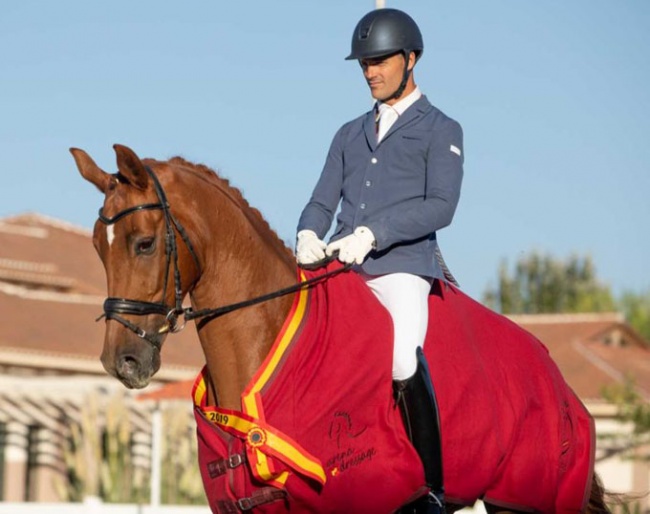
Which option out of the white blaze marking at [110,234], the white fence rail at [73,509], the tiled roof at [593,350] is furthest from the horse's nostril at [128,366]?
the tiled roof at [593,350]

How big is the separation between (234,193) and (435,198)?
2.98 feet

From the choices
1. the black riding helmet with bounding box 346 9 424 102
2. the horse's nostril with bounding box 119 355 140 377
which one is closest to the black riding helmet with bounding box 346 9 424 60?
the black riding helmet with bounding box 346 9 424 102

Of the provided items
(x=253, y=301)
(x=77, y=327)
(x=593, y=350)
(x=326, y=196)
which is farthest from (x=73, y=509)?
(x=593, y=350)

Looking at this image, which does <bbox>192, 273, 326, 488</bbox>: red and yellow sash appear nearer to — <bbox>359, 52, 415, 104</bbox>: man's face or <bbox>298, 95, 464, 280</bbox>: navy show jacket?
<bbox>298, 95, 464, 280</bbox>: navy show jacket

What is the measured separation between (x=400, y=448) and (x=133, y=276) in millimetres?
1410

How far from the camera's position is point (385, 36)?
6242mm

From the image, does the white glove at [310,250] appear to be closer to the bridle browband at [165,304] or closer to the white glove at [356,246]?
the white glove at [356,246]

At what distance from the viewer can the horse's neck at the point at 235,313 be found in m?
5.89

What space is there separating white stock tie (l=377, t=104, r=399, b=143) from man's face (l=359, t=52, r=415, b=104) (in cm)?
11

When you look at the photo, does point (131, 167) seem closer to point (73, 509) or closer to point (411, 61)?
point (411, 61)

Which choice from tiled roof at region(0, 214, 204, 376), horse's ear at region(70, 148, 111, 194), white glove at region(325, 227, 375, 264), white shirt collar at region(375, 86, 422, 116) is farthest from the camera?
tiled roof at region(0, 214, 204, 376)

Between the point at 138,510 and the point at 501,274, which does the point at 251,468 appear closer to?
the point at 138,510

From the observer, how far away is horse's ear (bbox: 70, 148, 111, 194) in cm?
588

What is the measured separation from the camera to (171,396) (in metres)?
18.6
